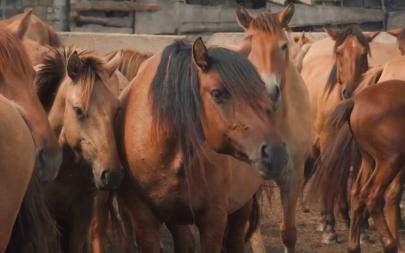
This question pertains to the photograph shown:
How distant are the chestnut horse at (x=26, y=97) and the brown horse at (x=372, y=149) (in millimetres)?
3535

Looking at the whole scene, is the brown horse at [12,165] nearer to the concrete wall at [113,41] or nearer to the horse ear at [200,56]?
the horse ear at [200,56]

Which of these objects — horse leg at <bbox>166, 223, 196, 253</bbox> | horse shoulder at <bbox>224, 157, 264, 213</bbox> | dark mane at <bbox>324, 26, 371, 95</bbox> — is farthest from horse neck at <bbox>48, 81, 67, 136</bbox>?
dark mane at <bbox>324, 26, 371, 95</bbox>

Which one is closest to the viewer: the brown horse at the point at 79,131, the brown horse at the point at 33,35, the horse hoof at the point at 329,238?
the brown horse at the point at 79,131

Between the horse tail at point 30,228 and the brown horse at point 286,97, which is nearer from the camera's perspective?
the horse tail at point 30,228

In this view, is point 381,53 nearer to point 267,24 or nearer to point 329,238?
point 329,238

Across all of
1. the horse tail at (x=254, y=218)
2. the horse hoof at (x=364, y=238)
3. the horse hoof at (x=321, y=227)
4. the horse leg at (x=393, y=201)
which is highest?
the horse tail at (x=254, y=218)

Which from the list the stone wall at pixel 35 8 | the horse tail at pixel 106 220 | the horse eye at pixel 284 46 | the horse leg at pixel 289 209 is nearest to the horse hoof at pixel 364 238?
the horse leg at pixel 289 209

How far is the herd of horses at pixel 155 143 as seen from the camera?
5336mm

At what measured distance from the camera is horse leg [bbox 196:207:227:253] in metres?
5.88

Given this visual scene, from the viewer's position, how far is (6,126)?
15.9 feet

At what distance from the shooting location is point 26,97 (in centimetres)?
581

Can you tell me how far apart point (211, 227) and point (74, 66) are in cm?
143

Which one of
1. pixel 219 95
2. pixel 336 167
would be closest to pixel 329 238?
pixel 336 167

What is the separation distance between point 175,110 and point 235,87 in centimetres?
43
